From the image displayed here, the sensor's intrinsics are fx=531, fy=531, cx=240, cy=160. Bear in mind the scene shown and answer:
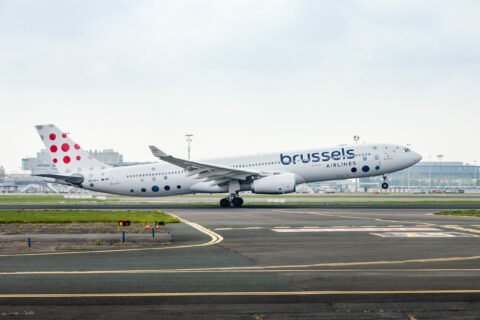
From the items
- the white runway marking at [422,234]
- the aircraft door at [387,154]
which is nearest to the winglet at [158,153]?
the aircraft door at [387,154]

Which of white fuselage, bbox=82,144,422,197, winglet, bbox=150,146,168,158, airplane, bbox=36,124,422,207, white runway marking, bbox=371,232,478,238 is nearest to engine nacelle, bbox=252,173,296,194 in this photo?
airplane, bbox=36,124,422,207

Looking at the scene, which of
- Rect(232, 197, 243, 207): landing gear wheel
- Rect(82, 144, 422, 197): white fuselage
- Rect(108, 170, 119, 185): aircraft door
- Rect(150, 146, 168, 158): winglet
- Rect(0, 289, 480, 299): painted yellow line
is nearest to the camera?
Rect(0, 289, 480, 299): painted yellow line

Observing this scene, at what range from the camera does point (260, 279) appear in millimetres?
11531

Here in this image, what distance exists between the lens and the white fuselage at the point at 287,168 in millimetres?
45531

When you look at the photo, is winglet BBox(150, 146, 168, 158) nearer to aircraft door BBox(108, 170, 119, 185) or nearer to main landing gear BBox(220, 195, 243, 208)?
main landing gear BBox(220, 195, 243, 208)

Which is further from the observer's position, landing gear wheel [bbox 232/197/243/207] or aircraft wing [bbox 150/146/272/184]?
landing gear wheel [bbox 232/197/243/207]

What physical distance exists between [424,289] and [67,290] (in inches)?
273

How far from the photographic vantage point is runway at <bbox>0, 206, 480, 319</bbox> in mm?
8898

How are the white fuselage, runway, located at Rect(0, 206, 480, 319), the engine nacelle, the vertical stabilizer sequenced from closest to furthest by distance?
runway, located at Rect(0, 206, 480, 319) → the engine nacelle → the white fuselage → the vertical stabilizer

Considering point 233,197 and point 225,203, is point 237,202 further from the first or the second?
point 225,203

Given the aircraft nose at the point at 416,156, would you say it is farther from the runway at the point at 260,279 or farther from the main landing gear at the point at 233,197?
the runway at the point at 260,279

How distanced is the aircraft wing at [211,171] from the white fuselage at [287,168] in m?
0.99

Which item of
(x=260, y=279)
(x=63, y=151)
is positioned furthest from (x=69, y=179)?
(x=260, y=279)

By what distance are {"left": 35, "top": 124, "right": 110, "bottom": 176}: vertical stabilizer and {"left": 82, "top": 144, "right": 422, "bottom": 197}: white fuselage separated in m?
1.44
